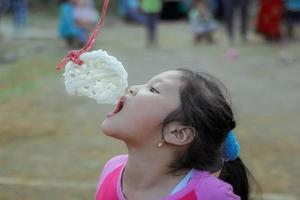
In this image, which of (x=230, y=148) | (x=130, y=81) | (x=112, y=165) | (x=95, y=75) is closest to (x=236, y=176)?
(x=230, y=148)

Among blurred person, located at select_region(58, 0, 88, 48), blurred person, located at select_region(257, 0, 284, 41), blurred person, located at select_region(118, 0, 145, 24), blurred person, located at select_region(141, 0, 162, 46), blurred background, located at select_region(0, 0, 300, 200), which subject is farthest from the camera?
blurred person, located at select_region(118, 0, 145, 24)

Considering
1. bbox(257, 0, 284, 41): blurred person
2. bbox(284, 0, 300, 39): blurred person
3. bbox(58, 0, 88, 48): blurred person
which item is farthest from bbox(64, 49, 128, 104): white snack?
bbox(284, 0, 300, 39): blurred person

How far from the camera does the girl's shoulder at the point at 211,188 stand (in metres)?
1.93

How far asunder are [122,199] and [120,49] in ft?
30.5

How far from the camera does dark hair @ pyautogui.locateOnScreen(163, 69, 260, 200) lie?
Answer: 1.95 m

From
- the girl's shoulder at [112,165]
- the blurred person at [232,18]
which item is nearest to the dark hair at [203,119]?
the girl's shoulder at [112,165]

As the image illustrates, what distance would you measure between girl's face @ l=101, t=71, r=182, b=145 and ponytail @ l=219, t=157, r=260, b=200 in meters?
0.29

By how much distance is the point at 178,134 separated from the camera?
6.42 ft

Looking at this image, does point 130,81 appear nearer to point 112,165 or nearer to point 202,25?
point 202,25

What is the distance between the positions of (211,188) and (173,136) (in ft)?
0.60

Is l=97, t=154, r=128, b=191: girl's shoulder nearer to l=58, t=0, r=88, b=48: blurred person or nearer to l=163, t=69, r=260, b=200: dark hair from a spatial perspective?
l=163, t=69, r=260, b=200: dark hair

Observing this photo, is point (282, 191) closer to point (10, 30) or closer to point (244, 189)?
point (244, 189)

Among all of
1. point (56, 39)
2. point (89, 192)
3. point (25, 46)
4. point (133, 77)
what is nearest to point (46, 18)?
point (56, 39)

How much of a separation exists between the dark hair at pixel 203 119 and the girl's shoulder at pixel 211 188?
4 centimetres
